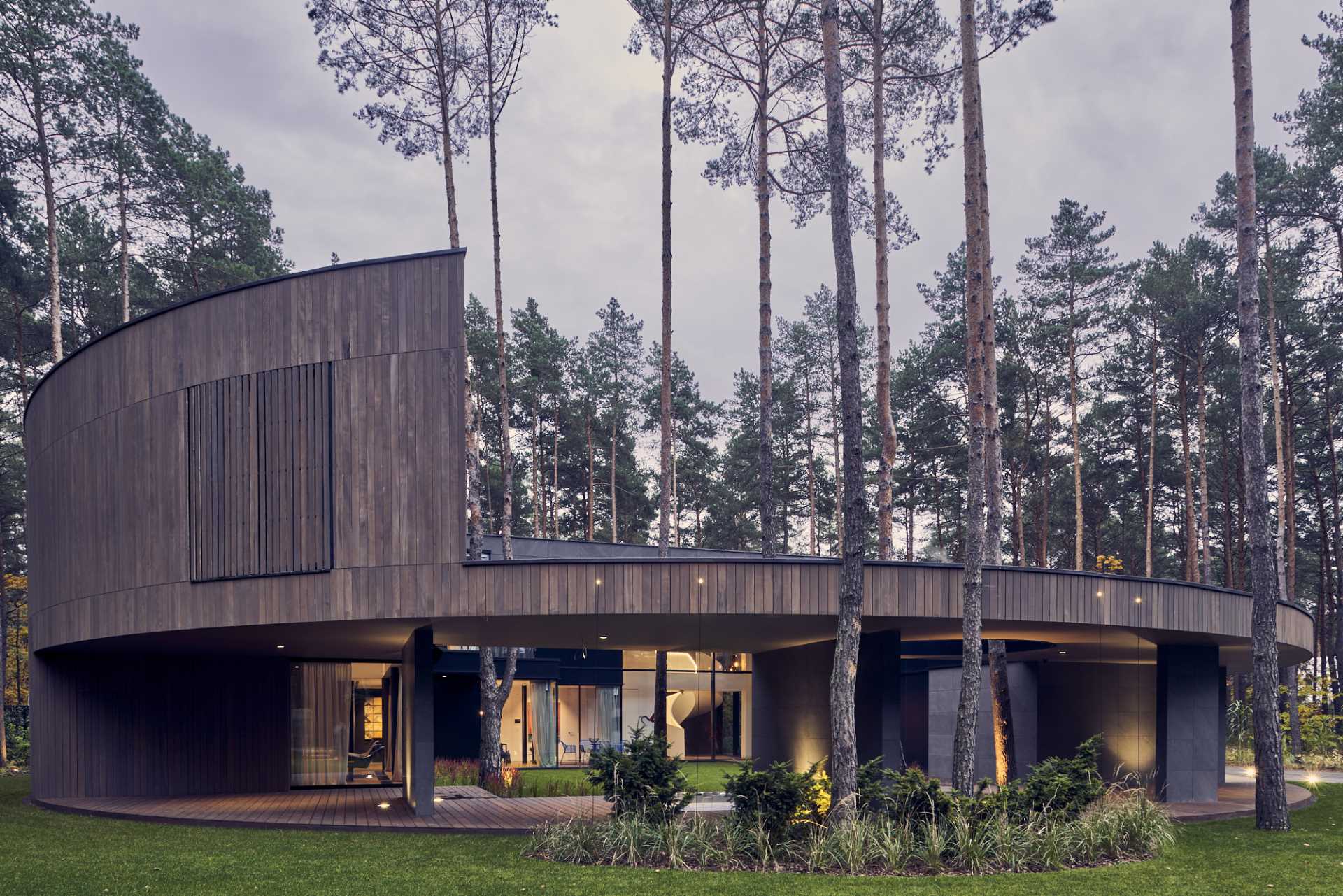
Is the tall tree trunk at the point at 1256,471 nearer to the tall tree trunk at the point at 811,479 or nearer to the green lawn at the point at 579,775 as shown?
the green lawn at the point at 579,775

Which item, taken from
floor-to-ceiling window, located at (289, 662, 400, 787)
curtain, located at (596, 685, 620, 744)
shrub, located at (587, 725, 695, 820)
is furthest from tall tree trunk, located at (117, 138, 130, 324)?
shrub, located at (587, 725, 695, 820)

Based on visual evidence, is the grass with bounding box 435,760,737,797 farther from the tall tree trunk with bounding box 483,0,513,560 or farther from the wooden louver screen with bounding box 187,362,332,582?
the wooden louver screen with bounding box 187,362,332,582

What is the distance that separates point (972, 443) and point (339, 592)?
686 centimetres

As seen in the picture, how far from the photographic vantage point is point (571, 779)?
20.5m

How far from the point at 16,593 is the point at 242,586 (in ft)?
83.7

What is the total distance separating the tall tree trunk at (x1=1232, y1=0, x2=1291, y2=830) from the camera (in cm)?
1131

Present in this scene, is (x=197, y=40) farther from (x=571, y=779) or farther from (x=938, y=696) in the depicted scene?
(x=938, y=696)

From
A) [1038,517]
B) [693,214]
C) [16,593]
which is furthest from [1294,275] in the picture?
→ [693,214]

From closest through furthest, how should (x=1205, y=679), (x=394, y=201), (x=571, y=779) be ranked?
(x=1205, y=679), (x=571, y=779), (x=394, y=201)

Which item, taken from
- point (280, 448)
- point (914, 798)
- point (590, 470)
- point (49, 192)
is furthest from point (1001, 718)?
point (590, 470)

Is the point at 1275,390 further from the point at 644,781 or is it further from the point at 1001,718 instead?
the point at 644,781

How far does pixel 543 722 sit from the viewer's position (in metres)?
24.3

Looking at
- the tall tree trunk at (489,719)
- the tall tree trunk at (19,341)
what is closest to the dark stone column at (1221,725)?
the tall tree trunk at (489,719)

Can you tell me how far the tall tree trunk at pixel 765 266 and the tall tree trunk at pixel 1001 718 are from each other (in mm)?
3517
